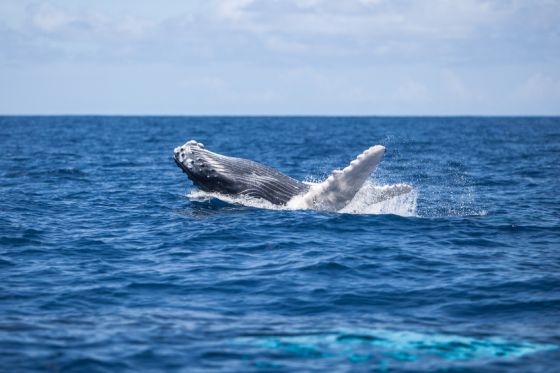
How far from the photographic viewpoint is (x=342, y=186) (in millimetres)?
16031

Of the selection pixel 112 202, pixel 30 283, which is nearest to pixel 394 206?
pixel 112 202

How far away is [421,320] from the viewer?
10.2 meters

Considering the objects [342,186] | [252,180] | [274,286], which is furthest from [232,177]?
[274,286]

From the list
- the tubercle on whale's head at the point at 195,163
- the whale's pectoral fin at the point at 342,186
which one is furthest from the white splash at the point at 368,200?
the tubercle on whale's head at the point at 195,163

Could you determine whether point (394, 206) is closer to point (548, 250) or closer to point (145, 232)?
point (548, 250)

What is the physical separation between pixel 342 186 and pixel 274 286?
4765 mm

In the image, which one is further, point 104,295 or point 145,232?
point 145,232

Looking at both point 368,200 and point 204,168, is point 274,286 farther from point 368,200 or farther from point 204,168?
point 368,200

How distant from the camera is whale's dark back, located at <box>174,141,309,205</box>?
16625 mm

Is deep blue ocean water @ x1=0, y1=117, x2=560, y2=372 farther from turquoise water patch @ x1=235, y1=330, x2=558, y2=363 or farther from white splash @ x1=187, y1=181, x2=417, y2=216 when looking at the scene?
white splash @ x1=187, y1=181, x2=417, y2=216

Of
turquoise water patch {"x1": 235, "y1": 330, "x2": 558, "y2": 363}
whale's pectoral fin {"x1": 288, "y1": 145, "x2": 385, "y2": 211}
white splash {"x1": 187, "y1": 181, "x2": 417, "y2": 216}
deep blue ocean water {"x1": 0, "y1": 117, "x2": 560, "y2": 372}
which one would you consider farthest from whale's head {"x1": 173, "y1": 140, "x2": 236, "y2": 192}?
turquoise water patch {"x1": 235, "y1": 330, "x2": 558, "y2": 363}

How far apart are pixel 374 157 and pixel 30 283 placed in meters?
7.08

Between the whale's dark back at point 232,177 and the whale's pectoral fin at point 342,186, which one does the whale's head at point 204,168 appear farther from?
the whale's pectoral fin at point 342,186

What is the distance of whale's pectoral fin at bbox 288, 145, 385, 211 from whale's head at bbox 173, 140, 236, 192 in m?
1.76
